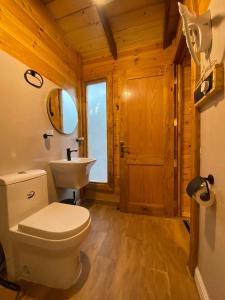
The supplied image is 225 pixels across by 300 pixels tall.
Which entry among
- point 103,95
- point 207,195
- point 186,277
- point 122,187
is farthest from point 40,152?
point 186,277

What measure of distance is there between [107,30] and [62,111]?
1143mm

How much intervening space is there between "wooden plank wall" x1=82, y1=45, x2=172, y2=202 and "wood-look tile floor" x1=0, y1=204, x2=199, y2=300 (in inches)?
26.2

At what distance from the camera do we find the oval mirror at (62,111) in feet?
6.22

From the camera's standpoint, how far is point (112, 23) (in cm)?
192

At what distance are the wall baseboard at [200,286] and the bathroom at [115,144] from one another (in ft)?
0.04

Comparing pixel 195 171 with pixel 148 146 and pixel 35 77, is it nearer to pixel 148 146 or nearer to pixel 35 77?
pixel 148 146

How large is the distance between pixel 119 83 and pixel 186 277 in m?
2.32

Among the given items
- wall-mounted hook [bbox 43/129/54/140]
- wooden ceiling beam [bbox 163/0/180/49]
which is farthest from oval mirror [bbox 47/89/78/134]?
wooden ceiling beam [bbox 163/0/180/49]

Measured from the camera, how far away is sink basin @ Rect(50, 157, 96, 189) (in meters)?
1.78

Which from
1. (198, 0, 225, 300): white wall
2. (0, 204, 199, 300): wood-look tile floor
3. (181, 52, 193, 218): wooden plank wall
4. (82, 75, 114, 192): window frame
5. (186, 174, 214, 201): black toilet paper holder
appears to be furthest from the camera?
(82, 75, 114, 192): window frame

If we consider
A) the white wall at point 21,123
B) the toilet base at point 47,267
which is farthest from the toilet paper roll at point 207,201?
the white wall at point 21,123

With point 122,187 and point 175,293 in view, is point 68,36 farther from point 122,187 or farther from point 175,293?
point 175,293

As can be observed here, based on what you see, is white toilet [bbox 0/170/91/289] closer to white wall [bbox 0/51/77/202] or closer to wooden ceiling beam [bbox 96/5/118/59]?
white wall [bbox 0/51/77/202]

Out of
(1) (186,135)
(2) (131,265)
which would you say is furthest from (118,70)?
(2) (131,265)
